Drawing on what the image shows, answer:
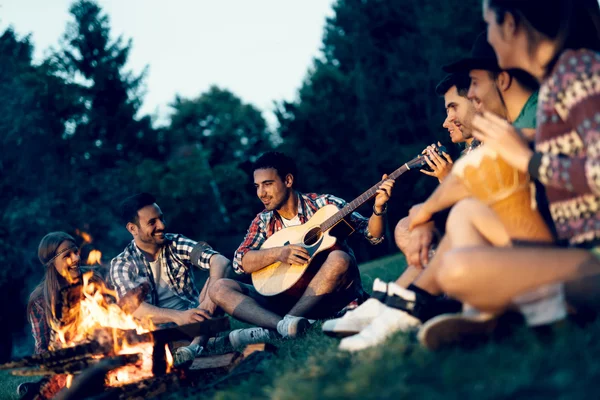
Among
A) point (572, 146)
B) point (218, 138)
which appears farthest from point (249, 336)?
point (218, 138)

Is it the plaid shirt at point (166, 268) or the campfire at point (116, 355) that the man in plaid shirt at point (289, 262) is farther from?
the campfire at point (116, 355)

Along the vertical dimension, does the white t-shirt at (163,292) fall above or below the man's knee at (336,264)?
above

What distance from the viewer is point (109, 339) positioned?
3729 mm

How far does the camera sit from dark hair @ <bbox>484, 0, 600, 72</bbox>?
2.76 m

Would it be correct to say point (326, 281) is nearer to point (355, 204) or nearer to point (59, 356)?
point (355, 204)

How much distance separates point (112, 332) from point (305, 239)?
88.2 inches

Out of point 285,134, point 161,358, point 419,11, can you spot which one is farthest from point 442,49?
point 161,358

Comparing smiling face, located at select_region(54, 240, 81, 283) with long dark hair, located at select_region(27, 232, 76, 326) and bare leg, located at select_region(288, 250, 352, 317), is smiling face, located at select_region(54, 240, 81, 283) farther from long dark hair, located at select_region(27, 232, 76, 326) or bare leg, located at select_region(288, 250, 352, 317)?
bare leg, located at select_region(288, 250, 352, 317)

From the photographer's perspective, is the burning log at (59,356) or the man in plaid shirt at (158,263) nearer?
the burning log at (59,356)

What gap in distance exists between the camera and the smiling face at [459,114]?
188 inches

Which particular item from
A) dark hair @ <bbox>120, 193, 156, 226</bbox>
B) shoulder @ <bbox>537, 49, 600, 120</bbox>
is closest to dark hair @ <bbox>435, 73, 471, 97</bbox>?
shoulder @ <bbox>537, 49, 600, 120</bbox>

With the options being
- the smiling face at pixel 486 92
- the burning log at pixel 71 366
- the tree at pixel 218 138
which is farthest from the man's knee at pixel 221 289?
the tree at pixel 218 138

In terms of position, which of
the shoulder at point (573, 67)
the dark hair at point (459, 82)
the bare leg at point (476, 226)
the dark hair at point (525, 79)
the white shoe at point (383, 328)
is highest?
the dark hair at point (459, 82)

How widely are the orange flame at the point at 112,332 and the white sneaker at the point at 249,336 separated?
80cm
